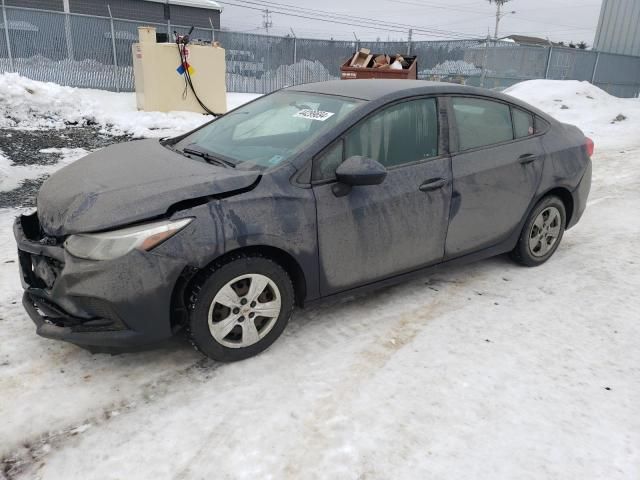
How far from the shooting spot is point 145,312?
2656mm

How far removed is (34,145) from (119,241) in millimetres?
6940

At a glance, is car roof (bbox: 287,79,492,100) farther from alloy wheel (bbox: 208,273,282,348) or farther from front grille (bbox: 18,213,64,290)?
front grille (bbox: 18,213,64,290)

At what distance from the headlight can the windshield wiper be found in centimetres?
73

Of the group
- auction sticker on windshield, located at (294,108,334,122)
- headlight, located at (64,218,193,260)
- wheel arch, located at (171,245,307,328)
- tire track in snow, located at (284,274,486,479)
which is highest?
auction sticker on windshield, located at (294,108,334,122)

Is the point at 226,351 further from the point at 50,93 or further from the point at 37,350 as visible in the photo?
the point at 50,93

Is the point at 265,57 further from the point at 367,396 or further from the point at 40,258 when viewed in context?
the point at 367,396

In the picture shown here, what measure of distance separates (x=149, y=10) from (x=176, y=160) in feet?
117

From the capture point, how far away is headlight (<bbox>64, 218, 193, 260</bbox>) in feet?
8.46

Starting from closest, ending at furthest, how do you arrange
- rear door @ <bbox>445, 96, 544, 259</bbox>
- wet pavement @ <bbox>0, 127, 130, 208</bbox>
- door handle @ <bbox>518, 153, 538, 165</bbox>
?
rear door @ <bbox>445, 96, 544, 259</bbox> < door handle @ <bbox>518, 153, 538, 165</bbox> < wet pavement @ <bbox>0, 127, 130, 208</bbox>

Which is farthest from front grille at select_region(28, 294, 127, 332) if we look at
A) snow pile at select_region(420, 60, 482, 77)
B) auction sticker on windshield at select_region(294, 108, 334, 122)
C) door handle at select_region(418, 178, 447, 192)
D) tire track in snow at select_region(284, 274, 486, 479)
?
snow pile at select_region(420, 60, 482, 77)

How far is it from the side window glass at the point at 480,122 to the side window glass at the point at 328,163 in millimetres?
1054

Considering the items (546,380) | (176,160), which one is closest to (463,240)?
(546,380)

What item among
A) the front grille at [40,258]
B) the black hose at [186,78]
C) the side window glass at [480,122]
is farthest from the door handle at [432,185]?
the black hose at [186,78]

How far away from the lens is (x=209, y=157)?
339cm
